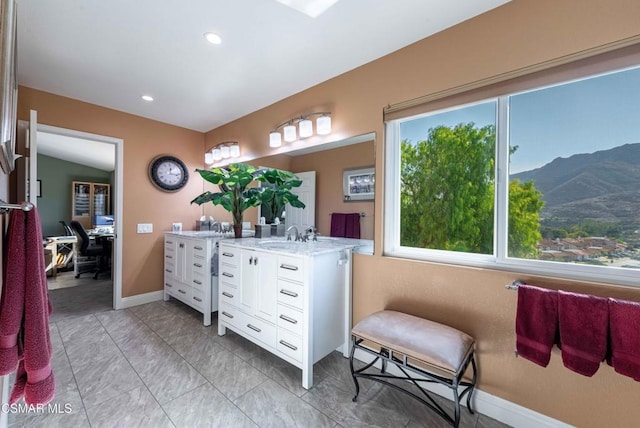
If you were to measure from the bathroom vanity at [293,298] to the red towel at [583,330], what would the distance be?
1.32 m

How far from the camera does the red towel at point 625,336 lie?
1.12 meters

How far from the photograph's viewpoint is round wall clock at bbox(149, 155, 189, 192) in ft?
11.7

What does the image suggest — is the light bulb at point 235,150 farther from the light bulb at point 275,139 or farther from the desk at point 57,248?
the desk at point 57,248

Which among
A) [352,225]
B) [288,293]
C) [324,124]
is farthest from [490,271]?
[324,124]

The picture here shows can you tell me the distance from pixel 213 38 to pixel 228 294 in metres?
2.09

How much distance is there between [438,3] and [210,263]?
2.86 meters

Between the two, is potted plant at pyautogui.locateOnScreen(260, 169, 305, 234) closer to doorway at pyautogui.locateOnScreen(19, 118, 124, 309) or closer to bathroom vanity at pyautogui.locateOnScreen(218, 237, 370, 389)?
bathroom vanity at pyautogui.locateOnScreen(218, 237, 370, 389)

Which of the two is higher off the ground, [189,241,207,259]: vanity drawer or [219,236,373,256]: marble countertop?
[219,236,373,256]: marble countertop

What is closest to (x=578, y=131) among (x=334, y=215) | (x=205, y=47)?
(x=334, y=215)

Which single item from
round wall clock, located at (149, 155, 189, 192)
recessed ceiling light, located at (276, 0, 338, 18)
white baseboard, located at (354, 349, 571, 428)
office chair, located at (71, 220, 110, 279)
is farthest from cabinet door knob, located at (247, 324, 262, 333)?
office chair, located at (71, 220, 110, 279)

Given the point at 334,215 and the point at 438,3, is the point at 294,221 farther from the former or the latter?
the point at 438,3

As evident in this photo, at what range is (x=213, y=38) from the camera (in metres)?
1.91

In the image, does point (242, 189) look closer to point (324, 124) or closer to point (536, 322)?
point (324, 124)

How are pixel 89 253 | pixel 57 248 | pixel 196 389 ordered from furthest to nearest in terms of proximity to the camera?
pixel 57 248, pixel 89 253, pixel 196 389
